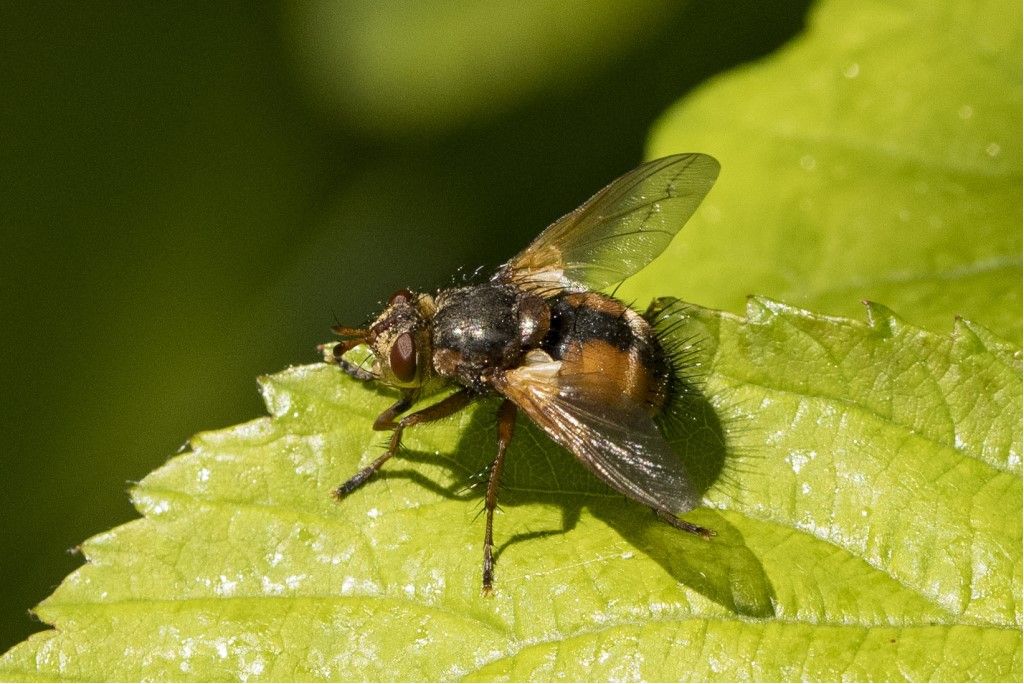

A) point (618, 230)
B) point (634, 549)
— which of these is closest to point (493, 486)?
point (634, 549)

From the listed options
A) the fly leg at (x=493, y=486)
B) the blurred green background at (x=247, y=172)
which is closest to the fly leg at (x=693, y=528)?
the fly leg at (x=493, y=486)

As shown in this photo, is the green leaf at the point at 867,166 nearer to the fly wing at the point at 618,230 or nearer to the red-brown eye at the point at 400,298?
the fly wing at the point at 618,230

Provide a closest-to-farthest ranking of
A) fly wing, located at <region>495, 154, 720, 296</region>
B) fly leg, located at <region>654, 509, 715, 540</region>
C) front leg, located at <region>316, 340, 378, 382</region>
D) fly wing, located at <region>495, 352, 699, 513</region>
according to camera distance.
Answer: fly wing, located at <region>495, 352, 699, 513</region> → fly leg, located at <region>654, 509, 715, 540</region> → front leg, located at <region>316, 340, 378, 382</region> → fly wing, located at <region>495, 154, 720, 296</region>

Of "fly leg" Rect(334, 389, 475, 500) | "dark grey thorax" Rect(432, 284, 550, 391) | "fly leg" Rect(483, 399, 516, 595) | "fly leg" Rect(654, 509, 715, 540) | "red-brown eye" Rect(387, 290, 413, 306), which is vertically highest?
"red-brown eye" Rect(387, 290, 413, 306)

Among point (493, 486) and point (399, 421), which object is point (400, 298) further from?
point (493, 486)

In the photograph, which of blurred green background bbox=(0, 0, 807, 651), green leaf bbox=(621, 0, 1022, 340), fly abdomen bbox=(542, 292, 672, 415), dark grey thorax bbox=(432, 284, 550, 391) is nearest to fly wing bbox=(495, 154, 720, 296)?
green leaf bbox=(621, 0, 1022, 340)

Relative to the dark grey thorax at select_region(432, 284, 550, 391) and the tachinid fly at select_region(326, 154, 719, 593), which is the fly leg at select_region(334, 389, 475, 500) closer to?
the tachinid fly at select_region(326, 154, 719, 593)
